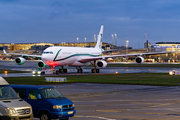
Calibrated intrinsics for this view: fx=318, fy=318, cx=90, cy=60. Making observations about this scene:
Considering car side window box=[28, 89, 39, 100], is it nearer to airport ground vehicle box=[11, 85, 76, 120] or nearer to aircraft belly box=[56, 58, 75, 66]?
airport ground vehicle box=[11, 85, 76, 120]

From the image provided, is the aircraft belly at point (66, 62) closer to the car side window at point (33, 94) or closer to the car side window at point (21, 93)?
the car side window at point (21, 93)

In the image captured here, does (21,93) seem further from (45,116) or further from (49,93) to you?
(45,116)

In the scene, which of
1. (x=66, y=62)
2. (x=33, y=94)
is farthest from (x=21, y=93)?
(x=66, y=62)

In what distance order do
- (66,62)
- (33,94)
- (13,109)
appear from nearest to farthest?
1. (13,109)
2. (33,94)
3. (66,62)

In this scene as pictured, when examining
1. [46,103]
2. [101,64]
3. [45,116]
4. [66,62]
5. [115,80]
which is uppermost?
[66,62]

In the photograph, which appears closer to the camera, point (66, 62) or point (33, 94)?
point (33, 94)

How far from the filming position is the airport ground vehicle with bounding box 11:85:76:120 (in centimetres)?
1723

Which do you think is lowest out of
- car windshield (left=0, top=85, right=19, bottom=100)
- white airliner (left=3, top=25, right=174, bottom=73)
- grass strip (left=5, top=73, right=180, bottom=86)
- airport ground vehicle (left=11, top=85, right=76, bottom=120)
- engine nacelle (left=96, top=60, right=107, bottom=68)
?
grass strip (left=5, top=73, right=180, bottom=86)

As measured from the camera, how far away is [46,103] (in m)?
17.6

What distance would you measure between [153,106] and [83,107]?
5.22 meters

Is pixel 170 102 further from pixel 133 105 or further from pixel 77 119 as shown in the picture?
pixel 77 119

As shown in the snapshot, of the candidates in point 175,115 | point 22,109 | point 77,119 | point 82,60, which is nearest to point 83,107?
point 77,119

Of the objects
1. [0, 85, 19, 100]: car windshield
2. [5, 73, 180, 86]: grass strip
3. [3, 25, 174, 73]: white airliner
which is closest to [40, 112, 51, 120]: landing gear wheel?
[0, 85, 19, 100]: car windshield

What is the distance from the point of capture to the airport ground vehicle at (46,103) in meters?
17.2
